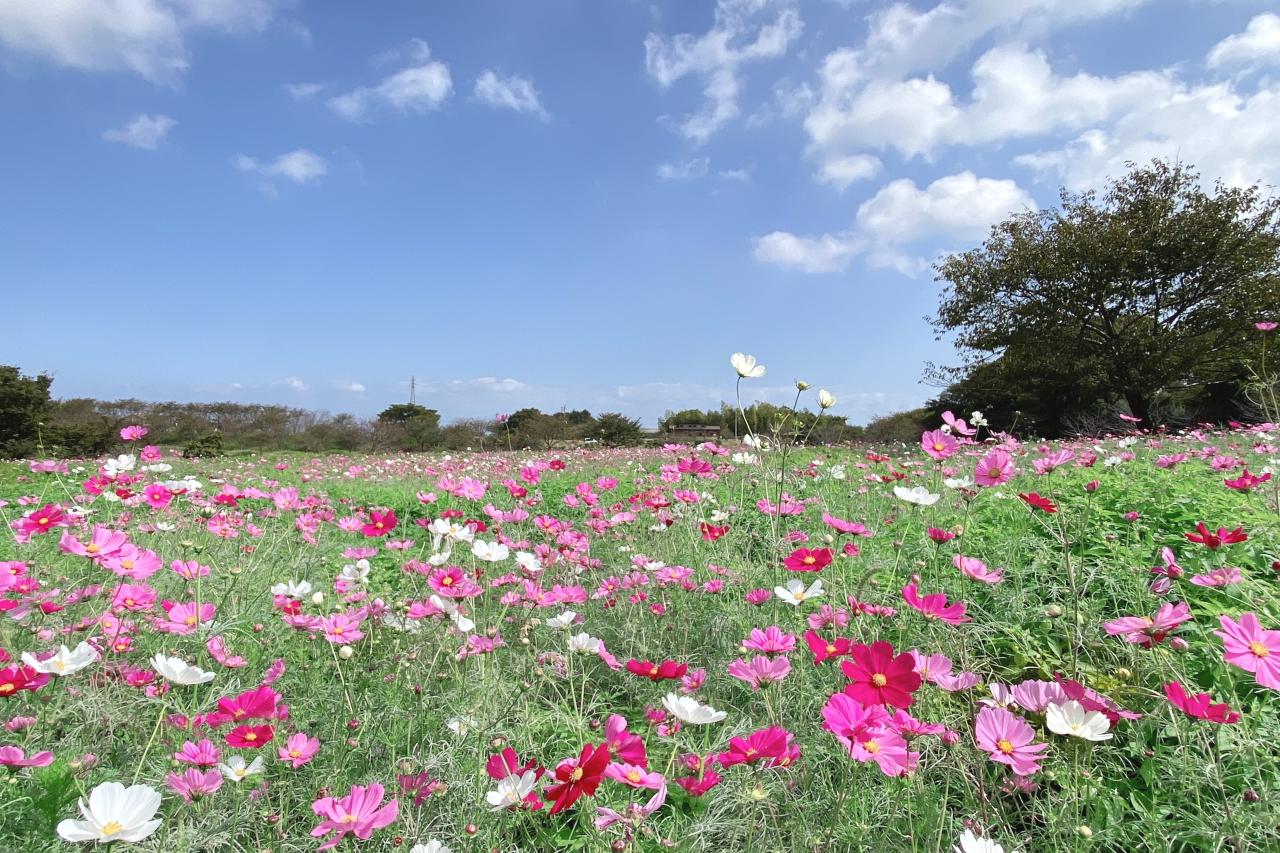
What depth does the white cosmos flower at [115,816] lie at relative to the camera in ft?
2.57

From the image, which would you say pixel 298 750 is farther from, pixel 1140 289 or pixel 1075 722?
pixel 1140 289

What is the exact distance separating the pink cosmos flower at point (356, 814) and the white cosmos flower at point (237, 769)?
153mm

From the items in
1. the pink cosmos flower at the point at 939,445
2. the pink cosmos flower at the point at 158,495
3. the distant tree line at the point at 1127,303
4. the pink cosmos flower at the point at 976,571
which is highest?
the distant tree line at the point at 1127,303

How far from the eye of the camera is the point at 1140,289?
15.1 m

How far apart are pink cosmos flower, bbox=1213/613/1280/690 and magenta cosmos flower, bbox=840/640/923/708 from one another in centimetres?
47

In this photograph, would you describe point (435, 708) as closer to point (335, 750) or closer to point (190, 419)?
point (335, 750)

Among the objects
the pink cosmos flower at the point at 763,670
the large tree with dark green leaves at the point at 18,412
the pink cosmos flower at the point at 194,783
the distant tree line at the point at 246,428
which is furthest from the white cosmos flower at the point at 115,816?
the large tree with dark green leaves at the point at 18,412

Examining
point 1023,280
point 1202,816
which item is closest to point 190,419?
point 1202,816

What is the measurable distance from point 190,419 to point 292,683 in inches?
648

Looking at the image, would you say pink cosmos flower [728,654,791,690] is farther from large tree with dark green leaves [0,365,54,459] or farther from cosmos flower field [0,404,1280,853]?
large tree with dark green leaves [0,365,54,459]

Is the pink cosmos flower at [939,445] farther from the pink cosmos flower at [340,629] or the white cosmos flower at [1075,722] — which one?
the pink cosmos flower at [340,629]

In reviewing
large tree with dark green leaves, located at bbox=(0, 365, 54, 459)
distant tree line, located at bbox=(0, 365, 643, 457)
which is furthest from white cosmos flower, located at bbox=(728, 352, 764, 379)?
large tree with dark green leaves, located at bbox=(0, 365, 54, 459)

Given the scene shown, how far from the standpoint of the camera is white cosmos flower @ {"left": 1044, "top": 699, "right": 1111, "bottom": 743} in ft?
2.97

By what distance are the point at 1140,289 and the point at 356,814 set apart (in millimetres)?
18931
